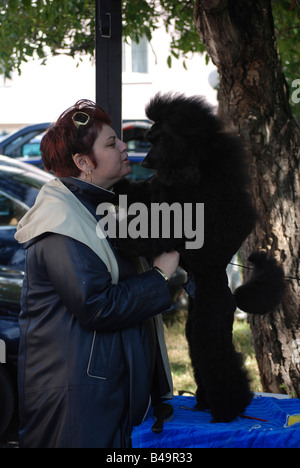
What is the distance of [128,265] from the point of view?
195 cm

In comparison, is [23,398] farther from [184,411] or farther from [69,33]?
[69,33]

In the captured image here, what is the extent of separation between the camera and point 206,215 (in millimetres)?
1791

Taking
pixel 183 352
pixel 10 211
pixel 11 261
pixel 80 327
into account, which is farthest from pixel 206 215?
pixel 183 352

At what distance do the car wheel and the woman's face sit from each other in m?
1.88

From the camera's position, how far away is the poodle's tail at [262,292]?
2041mm

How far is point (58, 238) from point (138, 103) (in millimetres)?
15082

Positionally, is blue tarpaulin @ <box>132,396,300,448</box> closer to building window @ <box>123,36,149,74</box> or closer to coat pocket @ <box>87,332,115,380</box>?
coat pocket @ <box>87,332,115,380</box>

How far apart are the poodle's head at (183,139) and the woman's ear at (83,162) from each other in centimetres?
30

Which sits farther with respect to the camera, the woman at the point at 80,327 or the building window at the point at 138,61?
the building window at the point at 138,61

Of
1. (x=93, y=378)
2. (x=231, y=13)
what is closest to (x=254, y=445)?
(x=93, y=378)

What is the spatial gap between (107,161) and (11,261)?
75.9 inches

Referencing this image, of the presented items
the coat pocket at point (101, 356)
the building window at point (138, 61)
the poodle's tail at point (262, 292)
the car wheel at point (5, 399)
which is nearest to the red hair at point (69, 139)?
the coat pocket at point (101, 356)

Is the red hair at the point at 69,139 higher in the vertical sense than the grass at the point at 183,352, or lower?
higher

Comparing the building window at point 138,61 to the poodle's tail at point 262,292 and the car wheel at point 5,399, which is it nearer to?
the car wheel at point 5,399
